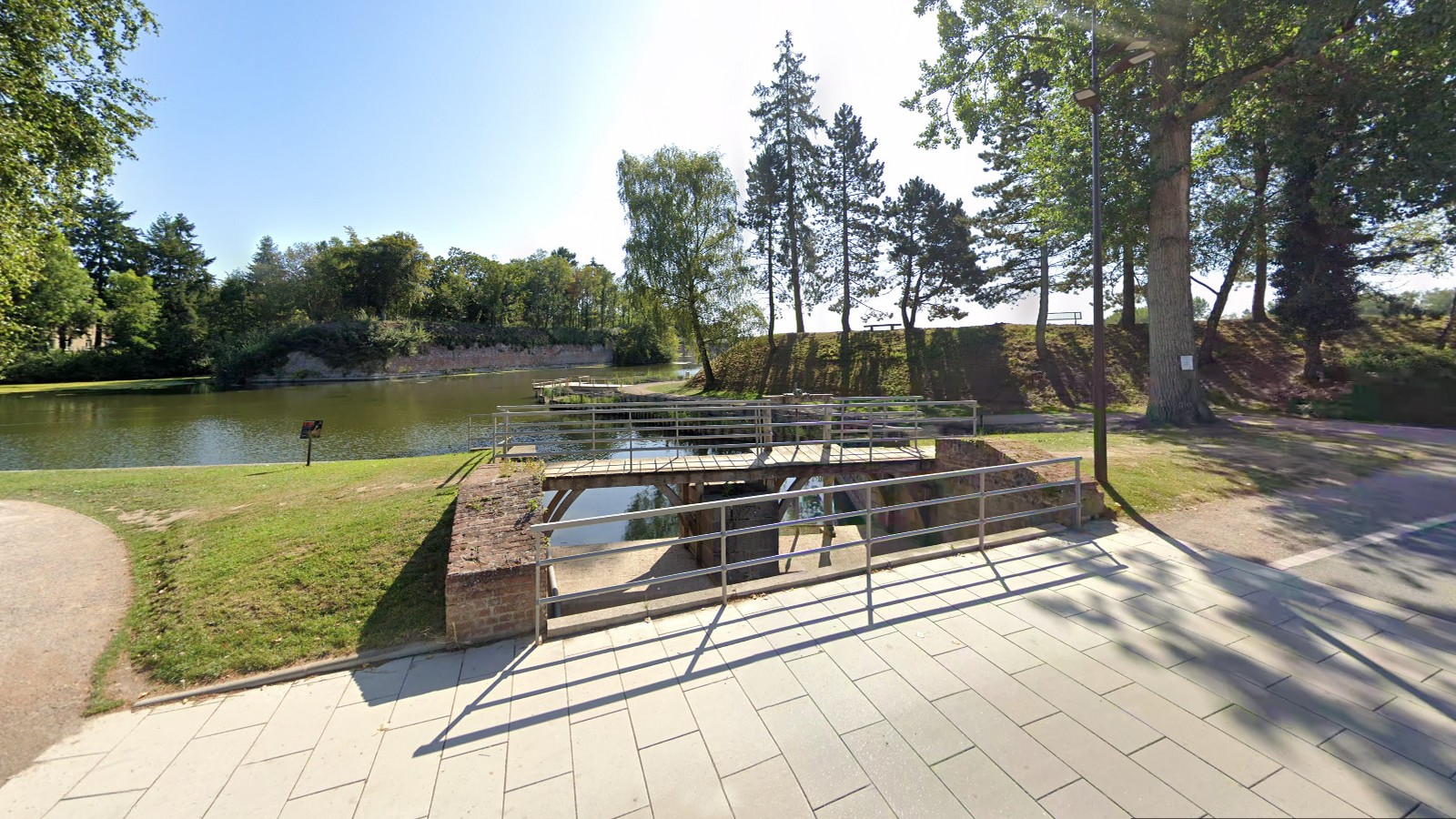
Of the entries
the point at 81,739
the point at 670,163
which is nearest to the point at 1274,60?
the point at 81,739

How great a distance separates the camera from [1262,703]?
3125mm

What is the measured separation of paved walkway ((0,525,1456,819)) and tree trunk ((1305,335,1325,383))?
70.1 ft

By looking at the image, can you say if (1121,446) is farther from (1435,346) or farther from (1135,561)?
(1435,346)

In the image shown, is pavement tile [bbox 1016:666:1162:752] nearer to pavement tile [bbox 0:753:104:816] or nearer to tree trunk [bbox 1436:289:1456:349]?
pavement tile [bbox 0:753:104:816]

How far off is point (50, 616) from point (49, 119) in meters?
13.1

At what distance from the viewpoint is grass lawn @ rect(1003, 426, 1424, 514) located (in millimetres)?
7855

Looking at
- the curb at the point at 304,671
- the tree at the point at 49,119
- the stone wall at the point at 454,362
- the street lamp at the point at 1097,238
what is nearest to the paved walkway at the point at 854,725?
the curb at the point at 304,671

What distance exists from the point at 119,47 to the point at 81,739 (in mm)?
17352

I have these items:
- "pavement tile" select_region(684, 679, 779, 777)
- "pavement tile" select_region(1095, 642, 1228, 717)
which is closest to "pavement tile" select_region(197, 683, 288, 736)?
"pavement tile" select_region(684, 679, 779, 777)

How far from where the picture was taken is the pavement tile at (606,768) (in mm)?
2580

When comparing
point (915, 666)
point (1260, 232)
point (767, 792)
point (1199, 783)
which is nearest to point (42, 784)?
point (767, 792)

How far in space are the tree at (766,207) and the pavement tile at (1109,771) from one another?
1120 inches

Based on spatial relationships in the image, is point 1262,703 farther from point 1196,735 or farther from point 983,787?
point 983,787

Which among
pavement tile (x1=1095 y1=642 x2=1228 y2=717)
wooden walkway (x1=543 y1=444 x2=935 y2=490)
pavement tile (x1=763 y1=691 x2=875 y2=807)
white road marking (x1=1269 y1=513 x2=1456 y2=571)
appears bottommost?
pavement tile (x1=763 y1=691 x2=875 y2=807)
